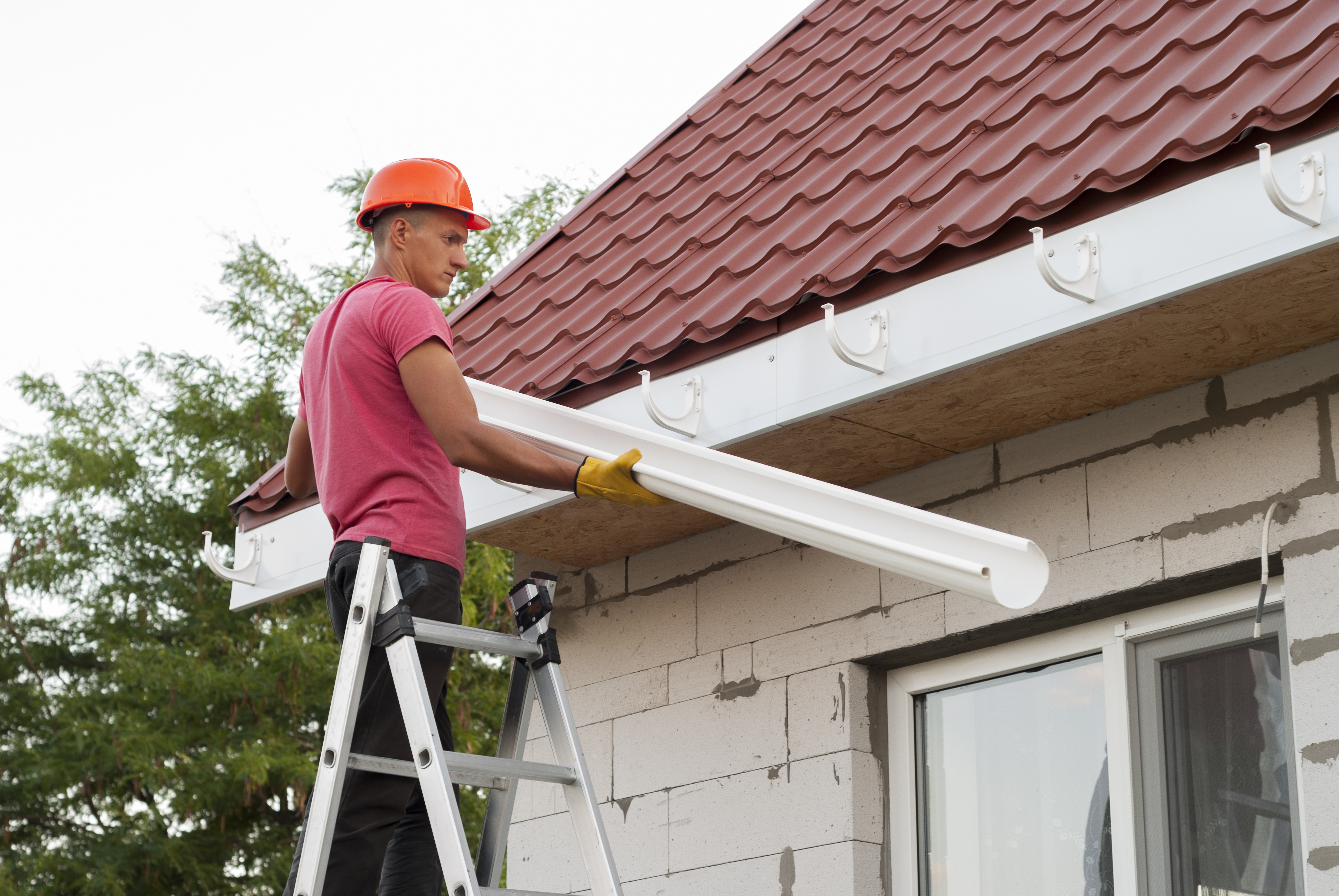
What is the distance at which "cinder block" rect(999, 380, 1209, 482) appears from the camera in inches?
145

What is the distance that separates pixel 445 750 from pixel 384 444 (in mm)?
673

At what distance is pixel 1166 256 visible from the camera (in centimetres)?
303

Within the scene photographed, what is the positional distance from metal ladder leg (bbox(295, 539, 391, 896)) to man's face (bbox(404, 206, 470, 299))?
0.76 metres

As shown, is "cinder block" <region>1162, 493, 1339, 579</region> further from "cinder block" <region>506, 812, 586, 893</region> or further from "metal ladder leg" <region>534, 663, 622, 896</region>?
"cinder block" <region>506, 812, 586, 893</region>

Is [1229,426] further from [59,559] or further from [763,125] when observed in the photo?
[59,559]

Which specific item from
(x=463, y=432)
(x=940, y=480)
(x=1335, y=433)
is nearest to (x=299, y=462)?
(x=463, y=432)

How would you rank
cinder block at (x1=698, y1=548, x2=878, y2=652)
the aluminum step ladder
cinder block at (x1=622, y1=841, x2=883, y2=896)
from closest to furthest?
the aluminum step ladder, cinder block at (x1=622, y1=841, x2=883, y2=896), cinder block at (x1=698, y1=548, x2=878, y2=652)

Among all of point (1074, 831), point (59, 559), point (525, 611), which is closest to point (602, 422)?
point (525, 611)

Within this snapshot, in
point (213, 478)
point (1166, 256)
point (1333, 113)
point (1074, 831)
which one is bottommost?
point (1074, 831)

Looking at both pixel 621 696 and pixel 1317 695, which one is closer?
Answer: pixel 1317 695

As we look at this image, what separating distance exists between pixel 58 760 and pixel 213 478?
3.28 meters

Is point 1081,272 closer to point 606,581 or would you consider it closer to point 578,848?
point 606,581

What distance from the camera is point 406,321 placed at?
10.2ft

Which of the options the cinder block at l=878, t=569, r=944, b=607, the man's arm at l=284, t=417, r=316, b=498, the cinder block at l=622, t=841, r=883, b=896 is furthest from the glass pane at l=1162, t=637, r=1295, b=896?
the man's arm at l=284, t=417, r=316, b=498
